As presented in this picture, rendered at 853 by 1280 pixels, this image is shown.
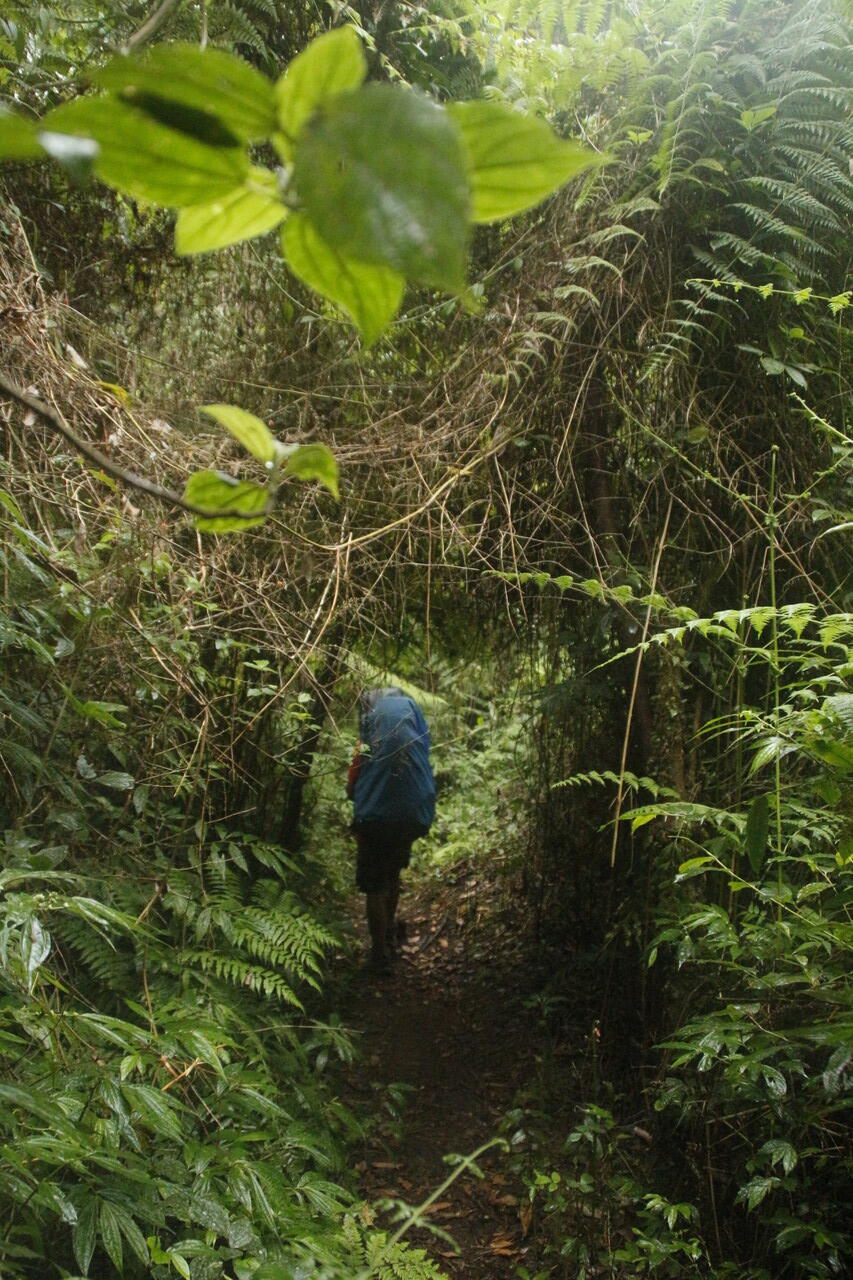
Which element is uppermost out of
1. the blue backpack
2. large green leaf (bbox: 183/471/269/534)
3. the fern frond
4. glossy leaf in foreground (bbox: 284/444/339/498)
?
glossy leaf in foreground (bbox: 284/444/339/498)

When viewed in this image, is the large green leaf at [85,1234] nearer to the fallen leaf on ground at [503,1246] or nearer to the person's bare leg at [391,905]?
the fallen leaf on ground at [503,1246]

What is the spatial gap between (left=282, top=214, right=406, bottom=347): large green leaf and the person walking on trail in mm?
3510

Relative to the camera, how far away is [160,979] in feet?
8.14

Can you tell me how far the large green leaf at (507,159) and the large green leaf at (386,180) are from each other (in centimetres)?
5

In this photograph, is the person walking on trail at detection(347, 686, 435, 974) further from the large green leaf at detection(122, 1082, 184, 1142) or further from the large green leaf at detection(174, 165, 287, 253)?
the large green leaf at detection(174, 165, 287, 253)

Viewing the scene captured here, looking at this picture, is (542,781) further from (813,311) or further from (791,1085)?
(813,311)

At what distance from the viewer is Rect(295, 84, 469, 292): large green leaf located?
260mm


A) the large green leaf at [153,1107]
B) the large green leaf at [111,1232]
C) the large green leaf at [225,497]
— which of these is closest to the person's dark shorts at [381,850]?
the large green leaf at [153,1107]

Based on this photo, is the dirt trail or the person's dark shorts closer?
the dirt trail

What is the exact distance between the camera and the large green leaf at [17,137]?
0.95ft

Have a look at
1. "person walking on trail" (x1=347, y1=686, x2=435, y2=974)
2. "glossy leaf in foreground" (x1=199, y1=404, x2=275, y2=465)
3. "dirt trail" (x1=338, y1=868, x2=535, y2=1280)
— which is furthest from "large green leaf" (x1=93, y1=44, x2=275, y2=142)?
"person walking on trail" (x1=347, y1=686, x2=435, y2=974)

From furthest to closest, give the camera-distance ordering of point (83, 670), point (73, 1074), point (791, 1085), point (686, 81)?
point (686, 81), point (83, 670), point (791, 1085), point (73, 1074)

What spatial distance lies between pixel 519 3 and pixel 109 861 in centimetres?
315

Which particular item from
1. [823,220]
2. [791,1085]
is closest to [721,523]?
[823,220]
